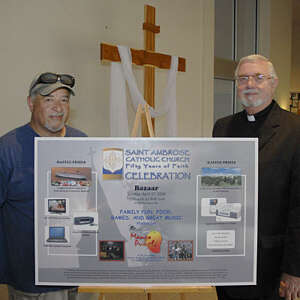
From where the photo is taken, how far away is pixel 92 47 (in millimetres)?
3262

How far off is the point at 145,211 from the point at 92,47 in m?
2.30

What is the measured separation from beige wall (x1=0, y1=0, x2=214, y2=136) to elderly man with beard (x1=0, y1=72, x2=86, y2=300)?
1.25m

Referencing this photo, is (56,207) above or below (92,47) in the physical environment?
below

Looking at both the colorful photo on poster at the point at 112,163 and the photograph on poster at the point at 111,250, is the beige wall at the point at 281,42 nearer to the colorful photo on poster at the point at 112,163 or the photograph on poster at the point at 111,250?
the colorful photo on poster at the point at 112,163

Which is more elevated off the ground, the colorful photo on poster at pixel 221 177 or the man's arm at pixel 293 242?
the colorful photo on poster at pixel 221 177

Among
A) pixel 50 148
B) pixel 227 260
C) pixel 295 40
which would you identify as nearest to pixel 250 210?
pixel 227 260

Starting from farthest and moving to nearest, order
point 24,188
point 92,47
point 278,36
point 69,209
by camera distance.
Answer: point 278,36 → point 92,47 → point 24,188 → point 69,209

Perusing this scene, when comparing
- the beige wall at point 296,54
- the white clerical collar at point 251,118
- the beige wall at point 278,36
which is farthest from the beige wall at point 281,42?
the white clerical collar at point 251,118

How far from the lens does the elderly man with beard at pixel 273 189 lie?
5.15ft

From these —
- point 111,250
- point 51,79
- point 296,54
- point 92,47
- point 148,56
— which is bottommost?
point 111,250

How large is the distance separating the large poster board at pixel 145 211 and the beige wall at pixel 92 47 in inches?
61.9

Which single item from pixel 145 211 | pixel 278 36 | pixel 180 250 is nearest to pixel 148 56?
pixel 145 211

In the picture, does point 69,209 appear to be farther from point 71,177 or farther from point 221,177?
point 221,177

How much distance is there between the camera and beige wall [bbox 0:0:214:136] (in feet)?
8.93
